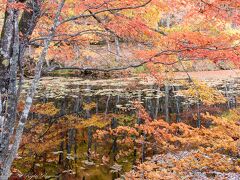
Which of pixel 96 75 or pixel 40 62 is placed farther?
pixel 96 75

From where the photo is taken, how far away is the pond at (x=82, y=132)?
870 centimetres

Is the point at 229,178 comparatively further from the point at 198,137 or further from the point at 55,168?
the point at 55,168

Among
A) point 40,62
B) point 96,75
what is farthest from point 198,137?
point 96,75

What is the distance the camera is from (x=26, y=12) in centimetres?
561

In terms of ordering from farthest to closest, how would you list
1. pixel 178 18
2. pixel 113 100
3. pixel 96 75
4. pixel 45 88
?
pixel 178 18 < pixel 96 75 < pixel 45 88 < pixel 113 100

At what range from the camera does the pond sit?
8703mm

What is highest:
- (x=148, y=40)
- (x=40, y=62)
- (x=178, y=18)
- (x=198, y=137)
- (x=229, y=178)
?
(x=178, y=18)

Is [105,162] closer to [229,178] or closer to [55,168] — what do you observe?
[55,168]

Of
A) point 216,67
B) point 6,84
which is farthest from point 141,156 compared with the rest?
point 216,67

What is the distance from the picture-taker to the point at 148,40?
31.2ft

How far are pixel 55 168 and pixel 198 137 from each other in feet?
14.5

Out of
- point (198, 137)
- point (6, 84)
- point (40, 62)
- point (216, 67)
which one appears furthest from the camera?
point (216, 67)

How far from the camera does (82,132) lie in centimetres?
1255

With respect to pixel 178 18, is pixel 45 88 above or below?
below
